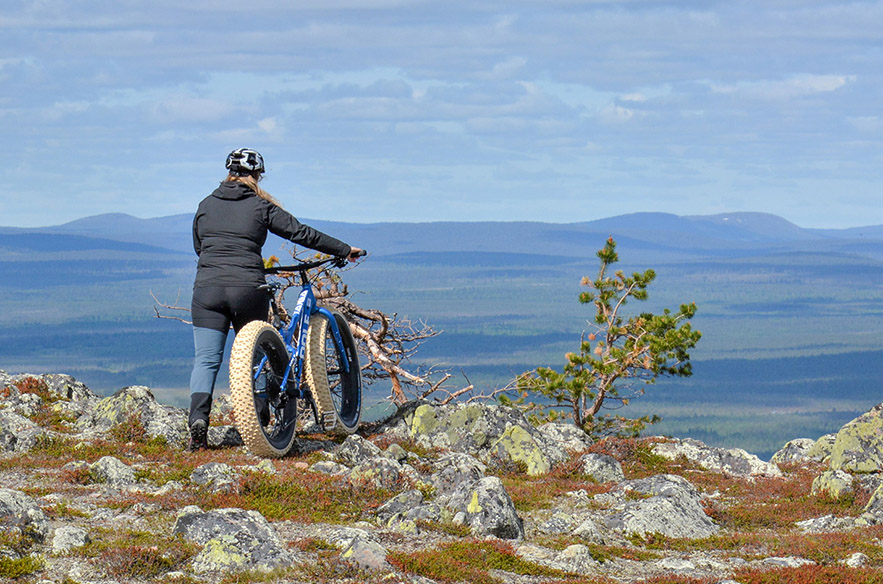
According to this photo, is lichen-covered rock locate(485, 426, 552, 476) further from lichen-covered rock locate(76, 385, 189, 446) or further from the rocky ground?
lichen-covered rock locate(76, 385, 189, 446)

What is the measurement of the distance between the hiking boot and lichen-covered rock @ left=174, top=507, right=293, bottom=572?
3.72 meters

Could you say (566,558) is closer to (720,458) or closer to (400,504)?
(400,504)

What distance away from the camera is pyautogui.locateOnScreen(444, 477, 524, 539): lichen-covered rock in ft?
35.7

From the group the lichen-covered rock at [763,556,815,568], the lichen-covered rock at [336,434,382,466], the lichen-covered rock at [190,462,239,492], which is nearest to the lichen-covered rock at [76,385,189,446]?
the lichen-covered rock at [336,434,382,466]

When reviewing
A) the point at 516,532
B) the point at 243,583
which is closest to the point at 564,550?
the point at 516,532

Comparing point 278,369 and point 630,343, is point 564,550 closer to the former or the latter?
point 278,369

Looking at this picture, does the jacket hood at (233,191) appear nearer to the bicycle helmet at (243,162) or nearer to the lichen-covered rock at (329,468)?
the bicycle helmet at (243,162)

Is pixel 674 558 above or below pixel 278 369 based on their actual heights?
below

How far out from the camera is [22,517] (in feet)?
30.7

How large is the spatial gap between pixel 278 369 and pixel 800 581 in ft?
23.5

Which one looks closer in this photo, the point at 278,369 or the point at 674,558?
the point at 674,558

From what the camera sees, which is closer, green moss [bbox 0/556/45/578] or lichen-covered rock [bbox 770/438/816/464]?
green moss [bbox 0/556/45/578]

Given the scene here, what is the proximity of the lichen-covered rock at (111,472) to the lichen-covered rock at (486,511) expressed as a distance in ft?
12.2

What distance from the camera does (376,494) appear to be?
474 inches
